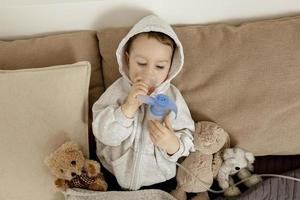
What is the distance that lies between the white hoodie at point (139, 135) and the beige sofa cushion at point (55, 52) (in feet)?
0.45

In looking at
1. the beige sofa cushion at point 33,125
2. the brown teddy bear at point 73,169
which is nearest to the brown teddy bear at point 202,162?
the brown teddy bear at point 73,169

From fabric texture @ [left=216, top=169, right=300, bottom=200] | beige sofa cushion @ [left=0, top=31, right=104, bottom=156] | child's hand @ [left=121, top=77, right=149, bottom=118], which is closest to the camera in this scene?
child's hand @ [left=121, top=77, right=149, bottom=118]

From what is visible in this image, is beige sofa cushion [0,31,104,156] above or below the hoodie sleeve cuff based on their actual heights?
above

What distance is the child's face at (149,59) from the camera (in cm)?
112

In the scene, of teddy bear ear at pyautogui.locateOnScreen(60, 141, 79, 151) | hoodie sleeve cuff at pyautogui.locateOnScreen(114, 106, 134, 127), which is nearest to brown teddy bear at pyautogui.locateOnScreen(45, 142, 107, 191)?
teddy bear ear at pyautogui.locateOnScreen(60, 141, 79, 151)

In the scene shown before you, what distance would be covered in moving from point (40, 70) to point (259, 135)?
0.70 m

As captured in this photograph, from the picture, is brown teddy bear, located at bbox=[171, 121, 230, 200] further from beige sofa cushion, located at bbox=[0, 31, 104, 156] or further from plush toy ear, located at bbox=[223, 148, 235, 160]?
beige sofa cushion, located at bbox=[0, 31, 104, 156]

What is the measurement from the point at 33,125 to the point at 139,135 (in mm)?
313

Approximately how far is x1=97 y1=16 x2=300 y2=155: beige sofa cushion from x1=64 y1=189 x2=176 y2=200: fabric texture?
268mm

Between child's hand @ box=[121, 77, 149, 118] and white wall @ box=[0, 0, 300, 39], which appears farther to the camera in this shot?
white wall @ box=[0, 0, 300, 39]

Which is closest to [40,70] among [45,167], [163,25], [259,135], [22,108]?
[22,108]

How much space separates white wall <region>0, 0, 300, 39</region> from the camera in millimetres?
1331

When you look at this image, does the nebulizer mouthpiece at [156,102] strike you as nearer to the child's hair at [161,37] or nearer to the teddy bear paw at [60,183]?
the child's hair at [161,37]

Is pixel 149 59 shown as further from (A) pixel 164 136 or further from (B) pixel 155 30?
(A) pixel 164 136
